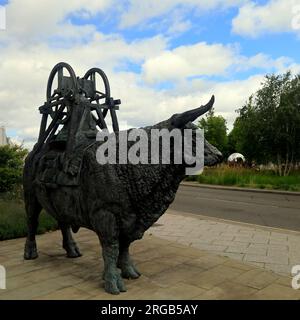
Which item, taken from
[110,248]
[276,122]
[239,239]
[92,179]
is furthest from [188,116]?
[276,122]

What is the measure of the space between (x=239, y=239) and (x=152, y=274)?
3163 millimetres

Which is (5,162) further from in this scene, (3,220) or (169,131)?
(169,131)

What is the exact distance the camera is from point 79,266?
5113 mm

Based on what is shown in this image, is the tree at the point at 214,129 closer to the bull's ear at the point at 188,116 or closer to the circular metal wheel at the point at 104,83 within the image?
the circular metal wheel at the point at 104,83

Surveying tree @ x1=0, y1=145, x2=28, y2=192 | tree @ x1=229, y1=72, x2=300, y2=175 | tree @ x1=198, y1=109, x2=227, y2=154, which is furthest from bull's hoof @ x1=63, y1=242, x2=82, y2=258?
tree @ x1=198, y1=109, x2=227, y2=154

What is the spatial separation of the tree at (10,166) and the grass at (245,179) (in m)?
13.0

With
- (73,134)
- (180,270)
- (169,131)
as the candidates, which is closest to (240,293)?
(180,270)

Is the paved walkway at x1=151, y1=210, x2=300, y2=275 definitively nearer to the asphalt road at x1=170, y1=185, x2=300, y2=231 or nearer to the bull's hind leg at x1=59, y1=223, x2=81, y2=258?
the asphalt road at x1=170, y1=185, x2=300, y2=231

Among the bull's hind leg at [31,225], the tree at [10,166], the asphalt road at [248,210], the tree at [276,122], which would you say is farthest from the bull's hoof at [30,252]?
the tree at [276,122]

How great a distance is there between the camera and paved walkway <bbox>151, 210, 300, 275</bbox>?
19.3 ft

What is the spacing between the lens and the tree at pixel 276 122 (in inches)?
936

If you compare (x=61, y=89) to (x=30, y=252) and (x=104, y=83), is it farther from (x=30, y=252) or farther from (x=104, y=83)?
(x=30, y=252)

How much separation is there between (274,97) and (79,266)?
22.7 meters

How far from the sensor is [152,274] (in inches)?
188
